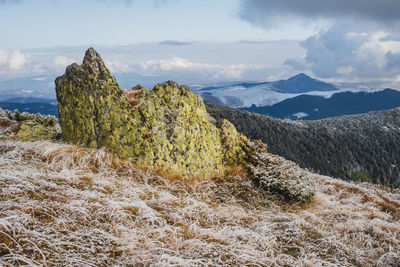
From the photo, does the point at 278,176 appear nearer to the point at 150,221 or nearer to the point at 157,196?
the point at 157,196

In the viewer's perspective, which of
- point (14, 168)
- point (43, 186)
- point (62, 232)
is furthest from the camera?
point (14, 168)

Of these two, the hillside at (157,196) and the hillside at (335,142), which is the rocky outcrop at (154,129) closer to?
the hillside at (157,196)

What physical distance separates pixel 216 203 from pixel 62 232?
3.99 metres

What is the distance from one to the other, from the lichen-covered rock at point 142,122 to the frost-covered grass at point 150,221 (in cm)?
62

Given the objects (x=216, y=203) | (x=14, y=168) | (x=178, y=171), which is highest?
(x=14, y=168)

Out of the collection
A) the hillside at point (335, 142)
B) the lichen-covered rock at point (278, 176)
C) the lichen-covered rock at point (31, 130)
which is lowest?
the hillside at point (335, 142)

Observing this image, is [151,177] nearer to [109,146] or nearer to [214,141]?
[109,146]

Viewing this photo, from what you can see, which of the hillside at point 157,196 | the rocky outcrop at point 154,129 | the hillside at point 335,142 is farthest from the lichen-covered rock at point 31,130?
the hillside at point 335,142

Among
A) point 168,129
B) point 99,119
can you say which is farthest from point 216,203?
point 99,119

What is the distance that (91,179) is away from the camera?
636 centimetres

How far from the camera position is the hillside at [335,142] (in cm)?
7219

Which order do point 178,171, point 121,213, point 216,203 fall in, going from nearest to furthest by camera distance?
point 121,213 → point 216,203 → point 178,171

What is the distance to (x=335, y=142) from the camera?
8281 cm

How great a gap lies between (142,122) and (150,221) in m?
3.95
